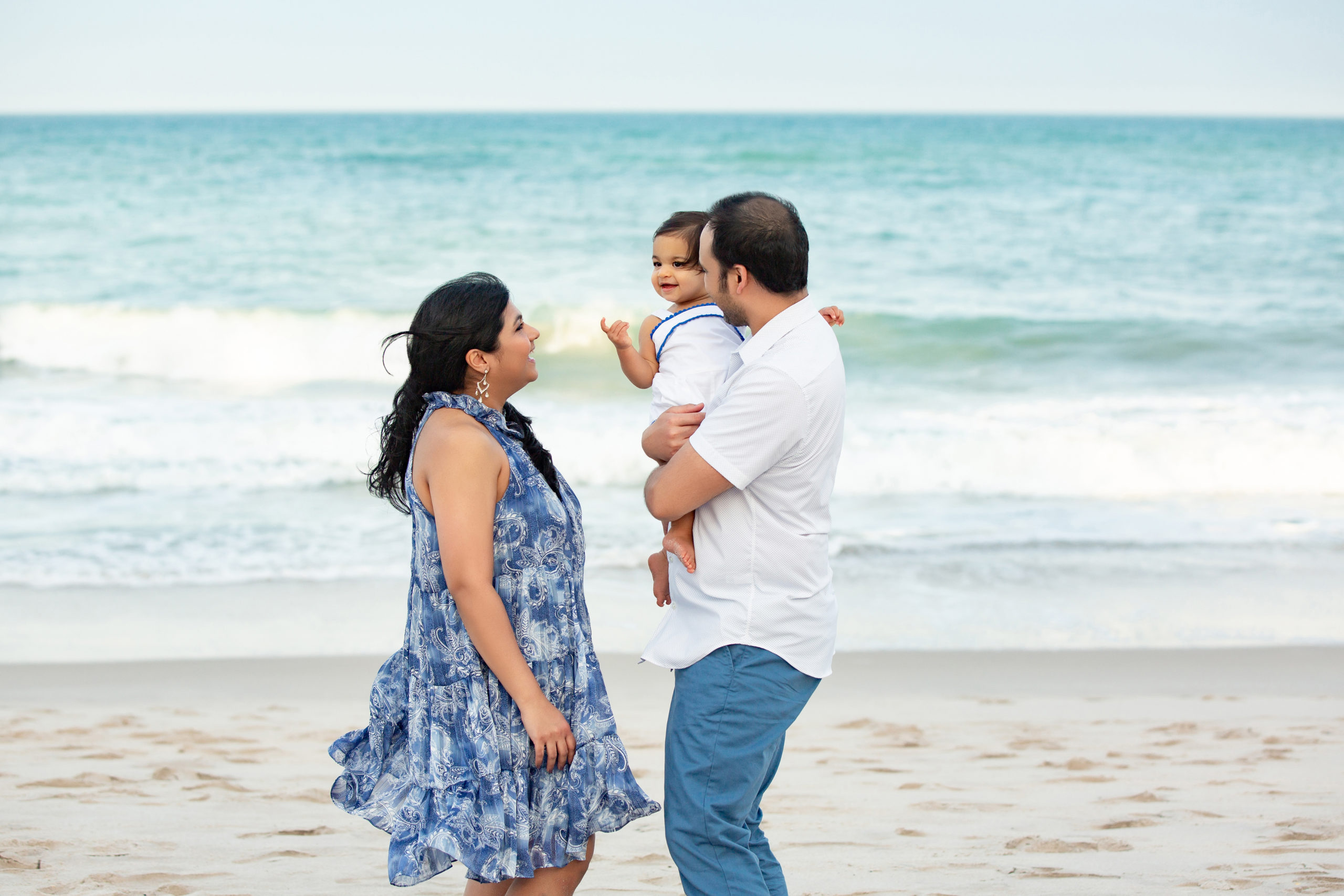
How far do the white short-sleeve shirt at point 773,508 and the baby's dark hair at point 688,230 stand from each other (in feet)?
1.81

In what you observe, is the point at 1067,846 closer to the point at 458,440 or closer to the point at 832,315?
the point at 832,315

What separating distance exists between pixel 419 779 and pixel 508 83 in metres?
51.1

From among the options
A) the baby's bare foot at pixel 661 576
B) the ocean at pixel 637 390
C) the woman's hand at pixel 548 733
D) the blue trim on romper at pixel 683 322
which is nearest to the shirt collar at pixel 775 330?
the blue trim on romper at pixel 683 322

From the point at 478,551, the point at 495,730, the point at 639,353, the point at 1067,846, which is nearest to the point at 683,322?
the point at 639,353

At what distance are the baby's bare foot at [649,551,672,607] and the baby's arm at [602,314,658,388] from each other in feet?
1.39

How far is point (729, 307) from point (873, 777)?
2.76 metres

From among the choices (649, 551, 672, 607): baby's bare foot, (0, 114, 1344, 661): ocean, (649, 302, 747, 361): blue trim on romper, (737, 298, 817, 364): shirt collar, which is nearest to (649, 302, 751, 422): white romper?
(649, 302, 747, 361): blue trim on romper

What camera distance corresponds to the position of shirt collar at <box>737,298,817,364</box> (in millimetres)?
2098

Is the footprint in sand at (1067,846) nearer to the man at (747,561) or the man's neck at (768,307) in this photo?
the man at (747,561)

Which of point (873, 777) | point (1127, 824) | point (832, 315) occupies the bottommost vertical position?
point (873, 777)

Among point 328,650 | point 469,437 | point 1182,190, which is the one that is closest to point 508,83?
point 1182,190

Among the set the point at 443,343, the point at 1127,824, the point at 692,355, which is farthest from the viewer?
the point at 1127,824

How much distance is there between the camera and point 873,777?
4.29 m

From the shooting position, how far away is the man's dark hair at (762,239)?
204 centimetres
